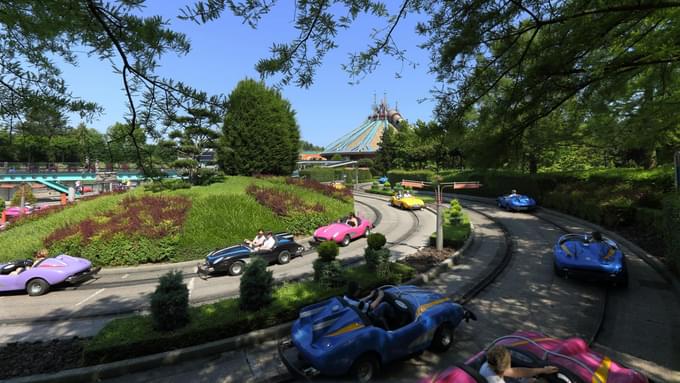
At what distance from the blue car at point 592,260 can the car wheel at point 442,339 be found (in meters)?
5.75

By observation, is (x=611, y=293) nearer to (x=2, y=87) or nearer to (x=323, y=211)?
(x=2, y=87)

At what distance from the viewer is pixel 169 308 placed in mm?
6988

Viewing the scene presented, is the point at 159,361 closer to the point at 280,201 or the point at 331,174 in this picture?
the point at 280,201

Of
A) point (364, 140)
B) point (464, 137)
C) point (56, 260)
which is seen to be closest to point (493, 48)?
point (464, 137)

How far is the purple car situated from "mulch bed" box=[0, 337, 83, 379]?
478 centimetres

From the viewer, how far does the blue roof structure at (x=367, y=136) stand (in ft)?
322

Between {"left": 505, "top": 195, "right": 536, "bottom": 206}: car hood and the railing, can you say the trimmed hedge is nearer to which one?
the railing

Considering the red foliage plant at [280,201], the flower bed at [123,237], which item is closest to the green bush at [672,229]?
the red foliage plant at [280,201]

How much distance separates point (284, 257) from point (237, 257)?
2.18 m

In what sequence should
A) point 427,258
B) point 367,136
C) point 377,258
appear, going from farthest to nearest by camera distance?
1. point 367,136
2. point 427,258
3. point 377,258

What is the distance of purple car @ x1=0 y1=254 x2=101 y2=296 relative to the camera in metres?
11.5

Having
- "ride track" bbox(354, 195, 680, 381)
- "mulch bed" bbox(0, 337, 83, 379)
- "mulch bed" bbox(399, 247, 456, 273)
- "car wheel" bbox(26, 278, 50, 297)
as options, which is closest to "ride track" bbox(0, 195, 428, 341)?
"car wheel" bbox(26, 278, 50, 297)

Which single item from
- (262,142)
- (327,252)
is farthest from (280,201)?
(327,252)

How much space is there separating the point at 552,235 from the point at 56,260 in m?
22.1
